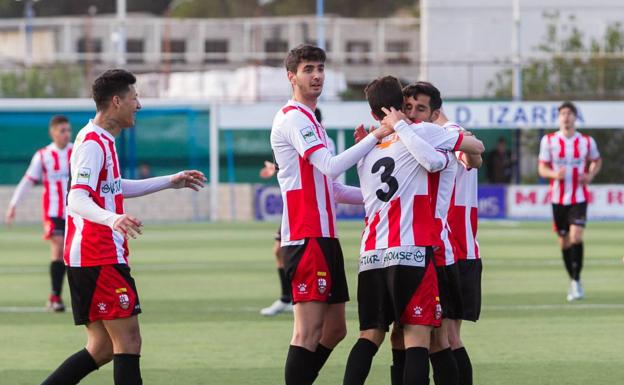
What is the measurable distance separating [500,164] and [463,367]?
26.1 m

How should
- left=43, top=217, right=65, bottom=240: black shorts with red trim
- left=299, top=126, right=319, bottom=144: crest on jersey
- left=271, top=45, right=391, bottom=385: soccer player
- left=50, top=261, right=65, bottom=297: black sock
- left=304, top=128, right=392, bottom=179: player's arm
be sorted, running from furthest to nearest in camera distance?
left=43, top=217, right=65, bottom=240: black shorts with red trim, left=50, top=261, right=65, bottom=297: black sock, left=271, top=45, right=391, bottom=385: soccer player, left=299, top=126, right=319, bottom=144: crest on jersey, left=304, top=128, right=392, bottom=179: player's arm

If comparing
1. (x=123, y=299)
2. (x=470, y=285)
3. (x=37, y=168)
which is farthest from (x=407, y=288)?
(x=37, y=168)

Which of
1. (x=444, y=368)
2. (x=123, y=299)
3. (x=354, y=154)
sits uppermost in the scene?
(x=354, y=154)

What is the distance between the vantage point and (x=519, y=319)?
12.5 m

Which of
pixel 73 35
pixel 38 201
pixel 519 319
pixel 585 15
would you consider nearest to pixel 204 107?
pixel 38 201

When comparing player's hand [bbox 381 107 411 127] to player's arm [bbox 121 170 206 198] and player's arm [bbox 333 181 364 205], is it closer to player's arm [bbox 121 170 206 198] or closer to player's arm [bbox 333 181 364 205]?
player's arm [bbox 333 181 364 205]

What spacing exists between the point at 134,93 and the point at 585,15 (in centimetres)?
4227

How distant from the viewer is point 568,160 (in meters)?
14.6

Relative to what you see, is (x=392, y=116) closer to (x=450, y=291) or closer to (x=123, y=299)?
(x=450, y=291)

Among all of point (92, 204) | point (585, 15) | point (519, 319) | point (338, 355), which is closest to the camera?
point (92, 204)

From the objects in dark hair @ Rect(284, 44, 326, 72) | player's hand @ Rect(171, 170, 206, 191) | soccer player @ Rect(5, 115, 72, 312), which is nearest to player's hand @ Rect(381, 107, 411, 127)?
dark hair @ Rect(284, 44, 326, 72)

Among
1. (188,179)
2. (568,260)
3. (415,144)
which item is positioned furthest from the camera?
(568,260)

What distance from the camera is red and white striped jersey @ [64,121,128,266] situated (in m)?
7.05

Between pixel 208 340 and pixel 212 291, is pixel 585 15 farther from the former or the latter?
pixel 208 340
